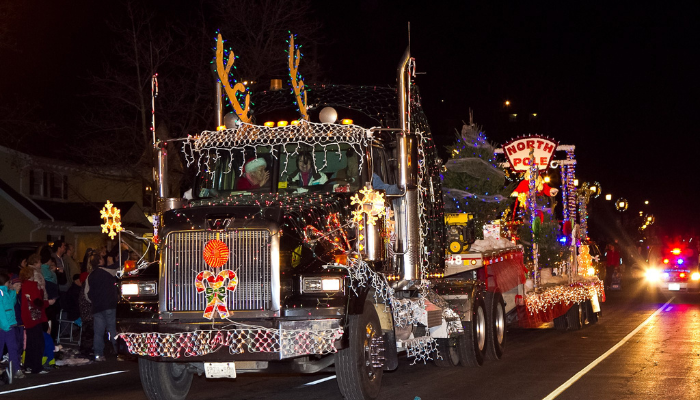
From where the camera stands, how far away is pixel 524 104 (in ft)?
238

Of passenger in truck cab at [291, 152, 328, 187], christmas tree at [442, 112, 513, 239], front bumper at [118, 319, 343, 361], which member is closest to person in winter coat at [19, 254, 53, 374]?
passenger in truck cab at [291, 152, 328, 187]

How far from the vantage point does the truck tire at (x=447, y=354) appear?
40.3 ft

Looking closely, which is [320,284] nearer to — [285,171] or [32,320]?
[285,171]

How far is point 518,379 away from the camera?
10.9 metres

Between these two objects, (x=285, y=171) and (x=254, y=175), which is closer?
(x=285, y=171)

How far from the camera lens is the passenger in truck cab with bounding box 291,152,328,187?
10047 mm

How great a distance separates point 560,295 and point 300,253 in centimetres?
912

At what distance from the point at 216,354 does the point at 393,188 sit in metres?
2.95

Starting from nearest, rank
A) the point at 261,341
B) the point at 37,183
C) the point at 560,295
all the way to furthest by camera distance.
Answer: the point at 261,341
the point at 560,295
the point at 37,183

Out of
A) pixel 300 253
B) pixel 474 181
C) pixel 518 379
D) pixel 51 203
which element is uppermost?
pixel 51 203

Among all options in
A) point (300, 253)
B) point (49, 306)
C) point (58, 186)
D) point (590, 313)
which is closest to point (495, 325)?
point (300, 253)

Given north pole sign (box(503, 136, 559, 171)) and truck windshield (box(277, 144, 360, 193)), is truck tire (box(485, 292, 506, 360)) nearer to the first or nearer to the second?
truck windshield (box(277, 144, 360, 193))

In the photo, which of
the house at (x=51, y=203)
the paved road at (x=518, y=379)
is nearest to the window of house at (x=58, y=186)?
the house at (x=51, y=203)

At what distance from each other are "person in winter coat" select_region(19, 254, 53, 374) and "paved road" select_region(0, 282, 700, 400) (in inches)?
18.0
